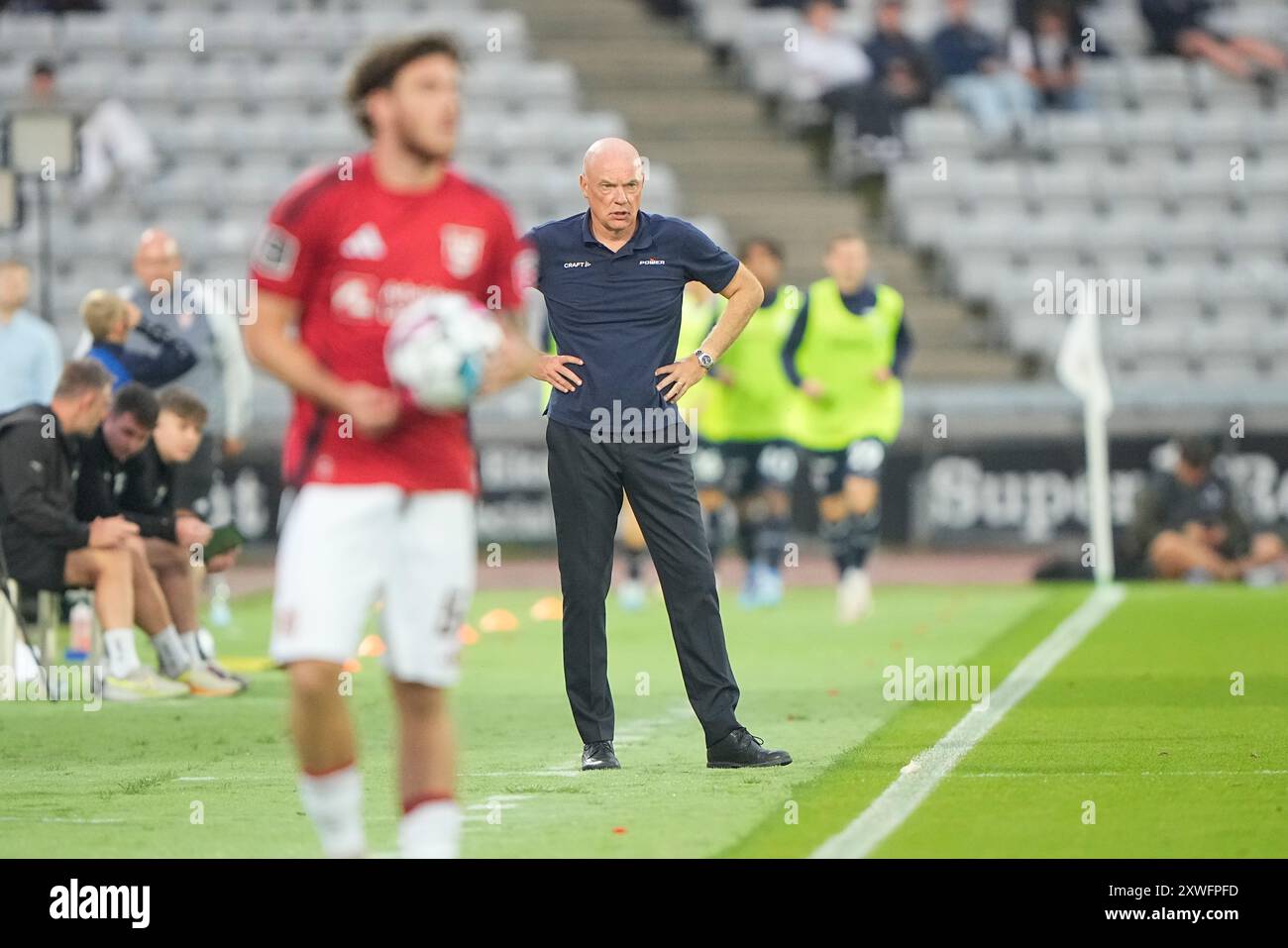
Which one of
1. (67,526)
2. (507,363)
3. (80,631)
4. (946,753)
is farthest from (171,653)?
(507,363)

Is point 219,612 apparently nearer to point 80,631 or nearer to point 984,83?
point 80,631

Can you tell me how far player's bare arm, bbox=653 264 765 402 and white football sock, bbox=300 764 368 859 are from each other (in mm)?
3396

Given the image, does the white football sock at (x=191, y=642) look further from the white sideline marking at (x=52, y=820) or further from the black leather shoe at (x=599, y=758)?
the white sideline marking at (x=52, y=820)

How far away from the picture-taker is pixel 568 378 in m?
9.38

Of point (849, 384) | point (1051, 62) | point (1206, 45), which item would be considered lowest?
point (849, 384)

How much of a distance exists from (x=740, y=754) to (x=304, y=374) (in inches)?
141

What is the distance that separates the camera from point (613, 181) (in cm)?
924

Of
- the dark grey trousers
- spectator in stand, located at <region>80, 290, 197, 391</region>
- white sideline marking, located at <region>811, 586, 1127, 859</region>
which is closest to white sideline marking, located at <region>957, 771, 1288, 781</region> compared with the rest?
white sideline marking, located at <region>811, 586, 1127, 859</region>

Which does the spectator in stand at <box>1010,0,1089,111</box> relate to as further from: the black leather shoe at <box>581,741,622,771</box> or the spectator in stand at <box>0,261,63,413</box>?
the black leather shoe at <box>581,741,622,771</box>

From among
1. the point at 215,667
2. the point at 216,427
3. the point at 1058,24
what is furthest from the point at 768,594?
the point at 1058,24

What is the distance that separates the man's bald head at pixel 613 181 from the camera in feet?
30.3

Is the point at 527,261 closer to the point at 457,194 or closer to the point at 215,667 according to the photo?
the point at 457,194

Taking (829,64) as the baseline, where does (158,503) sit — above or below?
below
